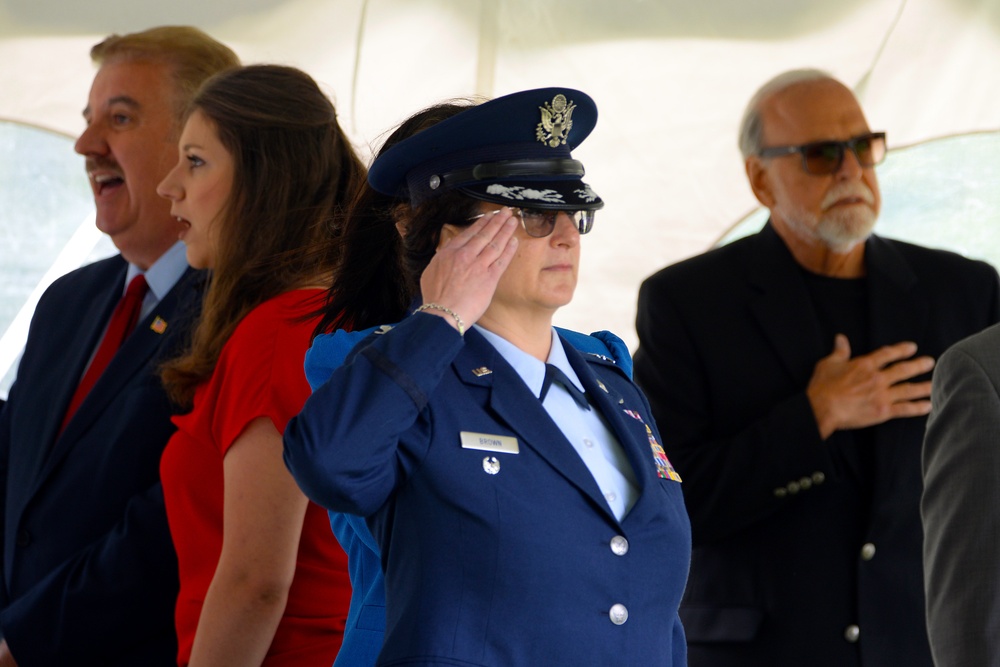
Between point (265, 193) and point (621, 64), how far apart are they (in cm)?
201

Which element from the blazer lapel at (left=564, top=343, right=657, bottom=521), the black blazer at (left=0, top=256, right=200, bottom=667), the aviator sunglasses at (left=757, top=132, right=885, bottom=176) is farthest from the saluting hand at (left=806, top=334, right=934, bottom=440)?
the black blazer at (left=0, top=256, right=200, bottom=667)

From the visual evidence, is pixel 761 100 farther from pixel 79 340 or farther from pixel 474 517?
pixel 474 517

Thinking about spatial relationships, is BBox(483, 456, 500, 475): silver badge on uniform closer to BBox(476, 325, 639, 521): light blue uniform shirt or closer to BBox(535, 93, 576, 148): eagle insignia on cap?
BBox(476, 325, 639, 521): light blue uniform shirt

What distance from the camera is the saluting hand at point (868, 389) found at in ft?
8.65

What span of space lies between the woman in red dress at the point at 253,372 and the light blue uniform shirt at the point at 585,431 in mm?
427

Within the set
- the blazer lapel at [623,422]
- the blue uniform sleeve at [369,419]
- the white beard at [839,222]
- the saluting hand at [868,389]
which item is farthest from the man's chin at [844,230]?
the blue uniform sleeve at [369,419]

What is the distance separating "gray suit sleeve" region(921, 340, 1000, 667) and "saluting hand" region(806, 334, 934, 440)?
27.8 inches

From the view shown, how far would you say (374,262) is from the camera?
1.83 metres

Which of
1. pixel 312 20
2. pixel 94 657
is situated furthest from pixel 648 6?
pixel 94 657

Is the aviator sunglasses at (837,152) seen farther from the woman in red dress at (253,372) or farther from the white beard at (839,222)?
the woman in red dress at (253,372)

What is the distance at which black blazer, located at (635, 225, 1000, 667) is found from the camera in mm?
2592

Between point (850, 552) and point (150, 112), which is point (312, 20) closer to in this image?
point (150, 112)

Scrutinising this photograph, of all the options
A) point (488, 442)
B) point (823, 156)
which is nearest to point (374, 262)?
point (488, 442)

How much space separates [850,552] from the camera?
8.56ft
